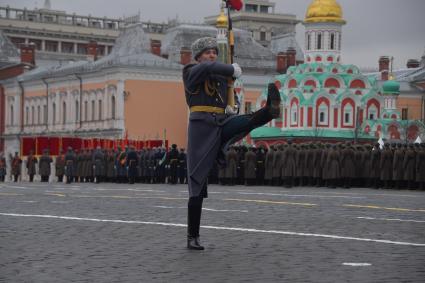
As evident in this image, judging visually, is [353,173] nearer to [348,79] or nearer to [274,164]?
[274,164]

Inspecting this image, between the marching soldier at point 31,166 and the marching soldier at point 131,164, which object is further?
the marching soldier at point 31,166

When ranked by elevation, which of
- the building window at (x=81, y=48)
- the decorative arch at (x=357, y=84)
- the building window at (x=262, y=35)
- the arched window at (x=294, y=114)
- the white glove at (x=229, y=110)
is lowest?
the white glove at (x=229, y=110)

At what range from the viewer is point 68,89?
89.2 meters

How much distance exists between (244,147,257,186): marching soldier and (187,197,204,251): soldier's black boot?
26995 millimetres

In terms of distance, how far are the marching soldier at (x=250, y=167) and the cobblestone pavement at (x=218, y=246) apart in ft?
72.1

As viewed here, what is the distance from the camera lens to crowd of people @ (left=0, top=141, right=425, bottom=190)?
3259cm

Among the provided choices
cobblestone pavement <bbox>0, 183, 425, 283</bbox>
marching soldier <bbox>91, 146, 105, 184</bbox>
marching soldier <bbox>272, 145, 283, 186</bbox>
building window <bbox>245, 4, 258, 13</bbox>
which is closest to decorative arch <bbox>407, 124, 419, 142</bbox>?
marching soldier <bbox>91, 146, 105, 184</bbox>

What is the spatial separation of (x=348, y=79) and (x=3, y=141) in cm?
3220

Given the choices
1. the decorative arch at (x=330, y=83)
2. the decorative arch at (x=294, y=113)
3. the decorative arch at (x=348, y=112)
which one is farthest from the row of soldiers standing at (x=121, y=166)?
the decorative arch at (x=330, y=83)

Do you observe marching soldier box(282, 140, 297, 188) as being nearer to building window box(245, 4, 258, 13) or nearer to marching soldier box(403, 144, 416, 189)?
marching soldier box(403, 144, 416, 189)

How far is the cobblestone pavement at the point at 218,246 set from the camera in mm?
8211

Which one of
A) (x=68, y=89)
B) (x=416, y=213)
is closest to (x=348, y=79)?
(x=68, y=89)

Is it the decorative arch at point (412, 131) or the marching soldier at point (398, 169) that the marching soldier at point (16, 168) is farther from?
the decorative arch at point (412, 131)

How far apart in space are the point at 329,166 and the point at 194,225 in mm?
24598
